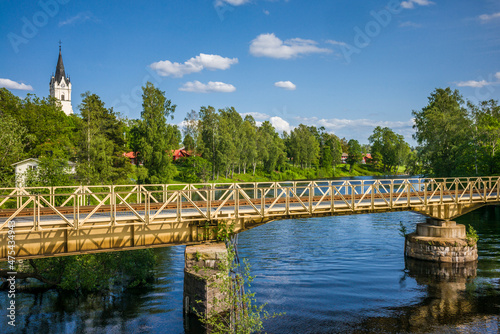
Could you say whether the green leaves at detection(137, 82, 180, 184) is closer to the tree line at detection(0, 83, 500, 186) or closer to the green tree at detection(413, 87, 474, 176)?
the tree line at detection(0, 83, 500, 186)

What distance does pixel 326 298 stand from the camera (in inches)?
785

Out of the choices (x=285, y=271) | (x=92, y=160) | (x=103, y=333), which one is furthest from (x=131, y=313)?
(x=92, y=160)

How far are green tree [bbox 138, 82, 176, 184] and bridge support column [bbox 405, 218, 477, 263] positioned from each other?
36.5m

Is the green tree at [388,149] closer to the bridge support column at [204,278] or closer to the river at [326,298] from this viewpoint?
the river at [326,298]

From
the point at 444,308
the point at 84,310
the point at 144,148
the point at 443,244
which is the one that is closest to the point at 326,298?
the point at 444,308

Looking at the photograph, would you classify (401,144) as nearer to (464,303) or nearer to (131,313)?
(464,303)

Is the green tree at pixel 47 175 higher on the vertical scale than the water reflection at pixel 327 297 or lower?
higher

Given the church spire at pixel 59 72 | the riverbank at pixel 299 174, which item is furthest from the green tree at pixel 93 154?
the church spire at pixel 59 72

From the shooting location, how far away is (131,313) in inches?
703

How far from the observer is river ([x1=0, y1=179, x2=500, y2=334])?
1666 centimetres

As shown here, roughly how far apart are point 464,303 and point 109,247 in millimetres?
17746

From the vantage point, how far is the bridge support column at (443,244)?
2534 cm

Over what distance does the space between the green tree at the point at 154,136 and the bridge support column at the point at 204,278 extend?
38227 millimetres

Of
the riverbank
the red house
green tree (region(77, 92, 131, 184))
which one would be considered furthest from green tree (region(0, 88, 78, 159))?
the red house
